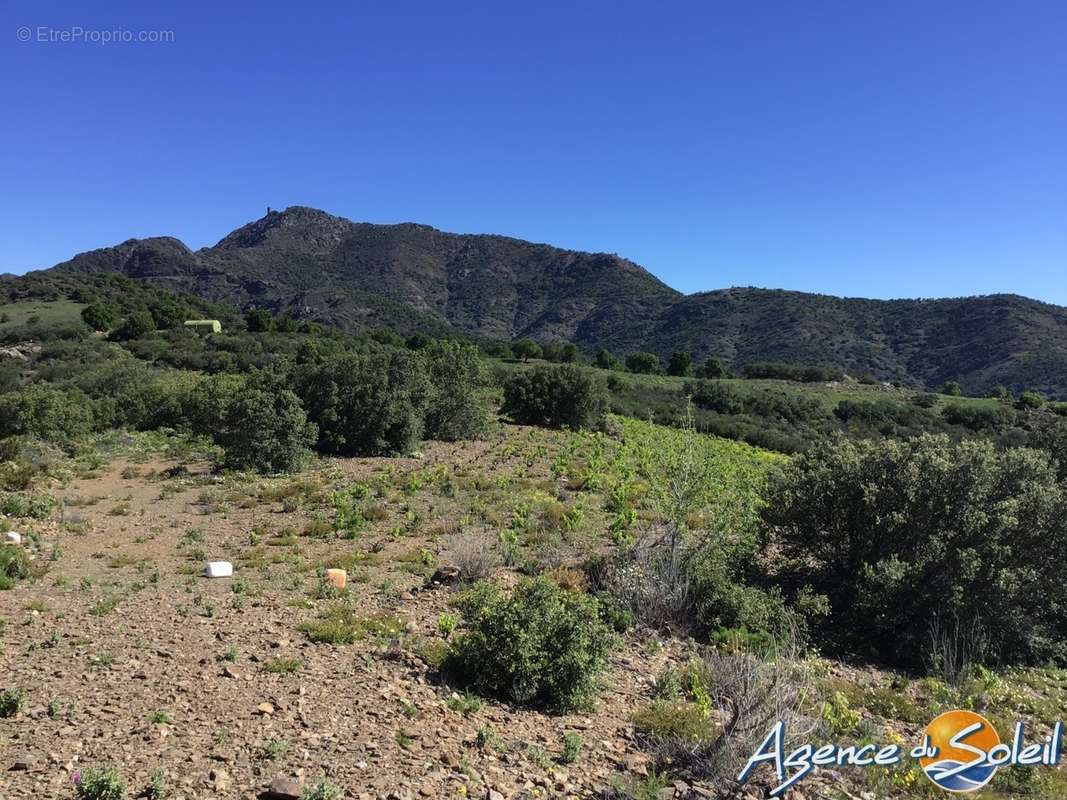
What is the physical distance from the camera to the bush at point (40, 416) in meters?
16.2

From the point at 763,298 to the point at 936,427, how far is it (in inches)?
2271

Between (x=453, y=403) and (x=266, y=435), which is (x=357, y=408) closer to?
(x=266, y=435)

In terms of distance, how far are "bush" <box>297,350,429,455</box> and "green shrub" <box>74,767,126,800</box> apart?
13645 mm

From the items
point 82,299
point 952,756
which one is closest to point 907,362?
point 952,756

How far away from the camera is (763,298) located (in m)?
89.7

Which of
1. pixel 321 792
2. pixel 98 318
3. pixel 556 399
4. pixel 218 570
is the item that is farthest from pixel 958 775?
pixel 98 318

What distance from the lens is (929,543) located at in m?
7.68

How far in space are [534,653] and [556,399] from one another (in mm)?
19093

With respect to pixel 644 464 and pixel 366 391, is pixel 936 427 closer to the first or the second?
pixel 644 464

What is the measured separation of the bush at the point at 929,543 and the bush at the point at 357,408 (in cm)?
1096

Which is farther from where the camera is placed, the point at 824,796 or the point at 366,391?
the point at 366,391

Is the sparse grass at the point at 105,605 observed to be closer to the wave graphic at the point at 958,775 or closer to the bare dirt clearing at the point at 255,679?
the bare dirt clearing at the point at 255,679

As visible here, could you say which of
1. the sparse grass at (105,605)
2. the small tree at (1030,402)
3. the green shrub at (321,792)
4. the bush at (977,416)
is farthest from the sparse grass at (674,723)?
the small tree at (1030,402)

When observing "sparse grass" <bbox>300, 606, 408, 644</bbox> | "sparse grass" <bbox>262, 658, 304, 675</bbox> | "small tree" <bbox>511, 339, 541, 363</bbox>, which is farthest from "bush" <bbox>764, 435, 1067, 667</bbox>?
"small tree" <bbox>511, 339, 541, 363</bbox>
